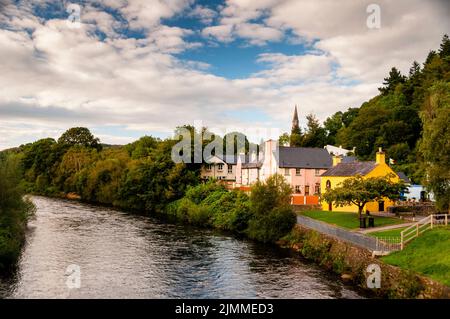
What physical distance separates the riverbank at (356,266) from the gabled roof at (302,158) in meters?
24.4

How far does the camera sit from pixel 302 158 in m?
70.8

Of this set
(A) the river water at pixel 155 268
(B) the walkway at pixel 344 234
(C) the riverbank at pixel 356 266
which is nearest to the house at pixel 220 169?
(A) the river water at pixel 155 268

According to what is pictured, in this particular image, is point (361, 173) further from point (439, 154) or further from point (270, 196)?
point (439, 154)

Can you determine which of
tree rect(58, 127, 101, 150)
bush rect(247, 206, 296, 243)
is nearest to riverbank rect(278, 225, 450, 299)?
bush rect(247, 206, 296, 243)

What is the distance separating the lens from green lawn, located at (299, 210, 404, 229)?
4180 cm

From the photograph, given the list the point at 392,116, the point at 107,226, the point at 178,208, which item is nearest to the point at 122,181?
the point at 178,208

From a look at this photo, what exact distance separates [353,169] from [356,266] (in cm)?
2346

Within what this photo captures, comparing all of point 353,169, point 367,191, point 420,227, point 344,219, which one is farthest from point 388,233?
point 353,169

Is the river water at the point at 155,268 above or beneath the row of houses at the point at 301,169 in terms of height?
beneath

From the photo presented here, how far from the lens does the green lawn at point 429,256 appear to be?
2517cm

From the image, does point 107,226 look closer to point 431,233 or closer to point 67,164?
point 431,233

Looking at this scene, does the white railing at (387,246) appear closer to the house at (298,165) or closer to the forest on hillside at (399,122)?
the house at (298,165)

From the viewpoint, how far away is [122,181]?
86125 mm
